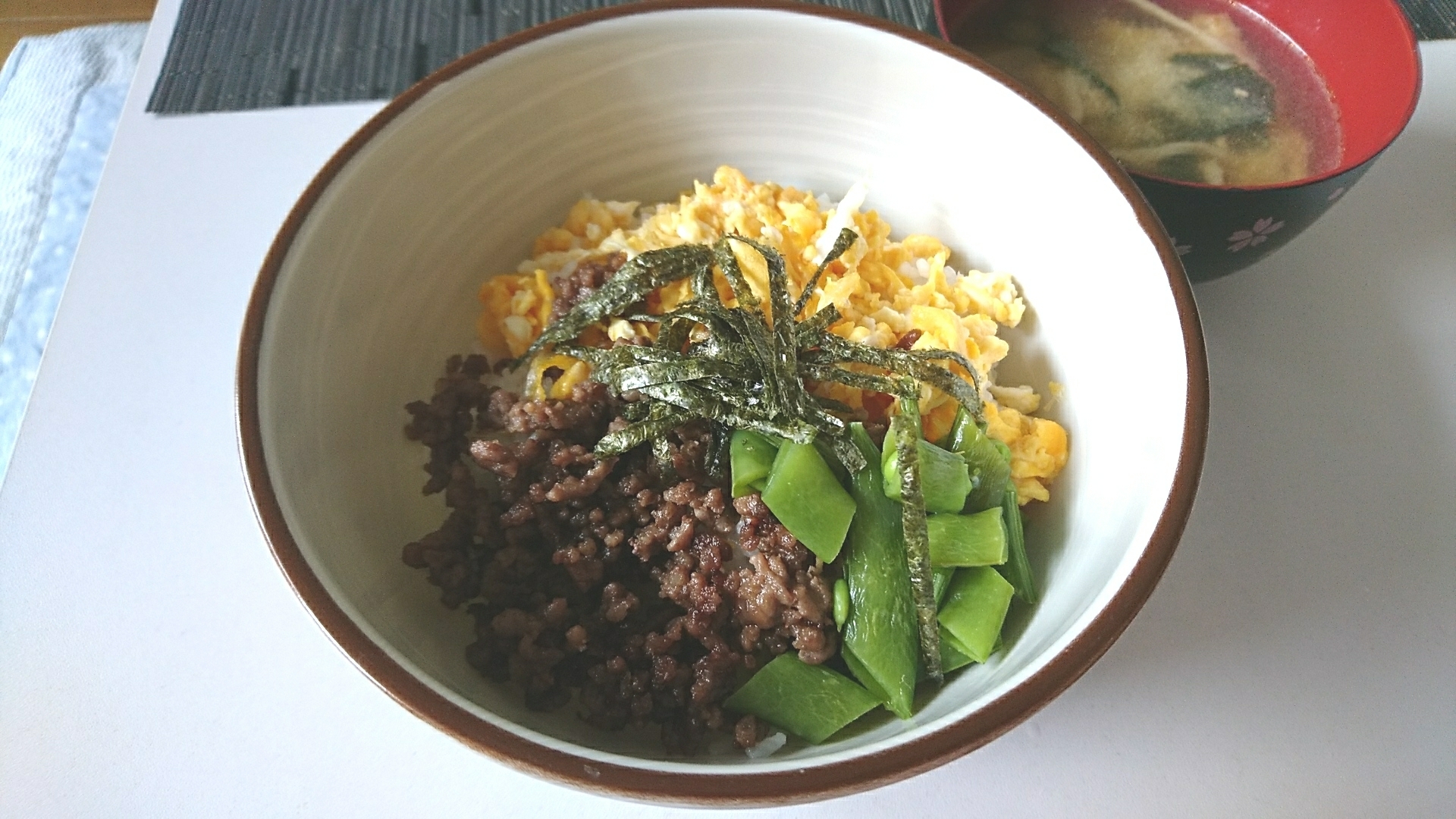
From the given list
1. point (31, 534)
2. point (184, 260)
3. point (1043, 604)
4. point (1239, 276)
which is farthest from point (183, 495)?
point (1239, 276)

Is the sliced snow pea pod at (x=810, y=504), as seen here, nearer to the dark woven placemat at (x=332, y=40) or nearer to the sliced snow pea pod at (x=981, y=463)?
the sliced snow pea pod at (x=981, y=463)

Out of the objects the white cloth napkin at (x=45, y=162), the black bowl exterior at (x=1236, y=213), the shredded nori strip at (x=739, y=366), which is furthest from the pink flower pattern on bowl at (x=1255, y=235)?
the white cloth napkin at (x=45, y=162)

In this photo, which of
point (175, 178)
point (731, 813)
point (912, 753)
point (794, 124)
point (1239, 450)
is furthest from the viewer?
point (175, 178)

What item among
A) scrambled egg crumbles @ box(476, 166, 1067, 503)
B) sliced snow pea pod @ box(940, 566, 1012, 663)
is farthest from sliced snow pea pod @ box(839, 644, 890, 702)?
scrambled egg crumbles @ box(476, 166, 1067, 503)

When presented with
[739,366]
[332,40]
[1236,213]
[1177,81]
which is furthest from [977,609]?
[332,40]

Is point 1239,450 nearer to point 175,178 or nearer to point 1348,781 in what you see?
point 1348,781

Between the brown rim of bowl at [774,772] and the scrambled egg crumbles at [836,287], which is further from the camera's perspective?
the scrambled egg crumbles at [836,287]
